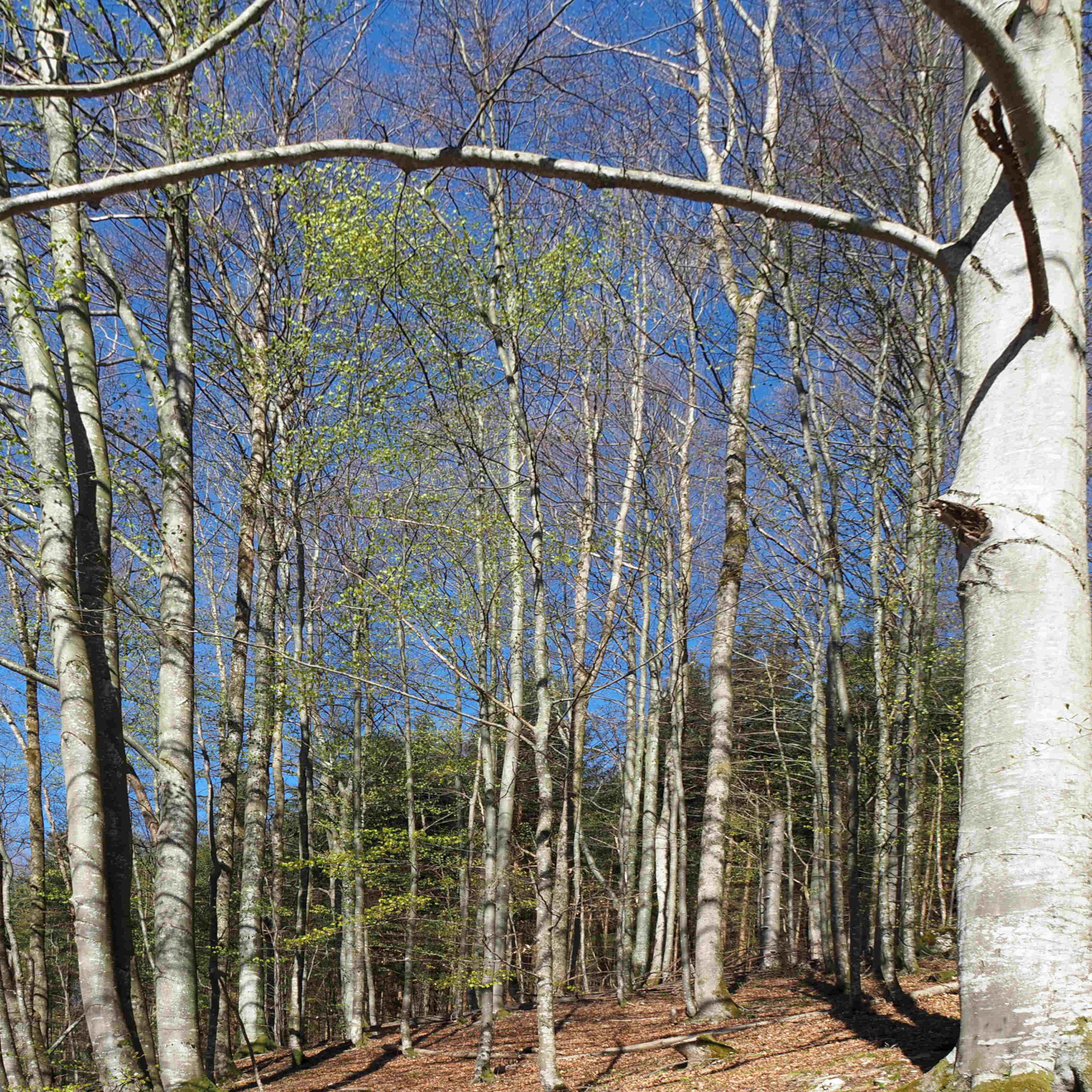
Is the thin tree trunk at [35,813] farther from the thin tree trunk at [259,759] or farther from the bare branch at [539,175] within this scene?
the bare branch at [539,175]

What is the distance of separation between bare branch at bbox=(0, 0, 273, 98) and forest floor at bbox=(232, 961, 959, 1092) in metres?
3.74

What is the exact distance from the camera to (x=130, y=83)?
238 cm

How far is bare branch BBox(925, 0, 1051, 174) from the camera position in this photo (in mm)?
1807

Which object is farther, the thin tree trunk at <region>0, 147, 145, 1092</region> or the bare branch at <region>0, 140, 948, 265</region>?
the thin tree trunk at <region>0, 147, 145, 1092</region>

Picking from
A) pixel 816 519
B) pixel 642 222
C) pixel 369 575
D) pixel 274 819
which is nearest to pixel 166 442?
pixel 369 575

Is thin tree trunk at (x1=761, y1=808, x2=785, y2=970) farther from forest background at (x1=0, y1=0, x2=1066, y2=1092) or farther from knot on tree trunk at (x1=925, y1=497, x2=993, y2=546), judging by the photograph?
knot on tree trunk at (x1=925, y1=497, x2=993, y2=546)

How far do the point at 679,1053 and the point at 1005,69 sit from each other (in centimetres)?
757

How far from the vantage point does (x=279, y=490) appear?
33.3 ft

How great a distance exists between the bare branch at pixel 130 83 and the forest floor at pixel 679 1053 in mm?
3743

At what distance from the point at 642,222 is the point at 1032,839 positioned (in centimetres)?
873

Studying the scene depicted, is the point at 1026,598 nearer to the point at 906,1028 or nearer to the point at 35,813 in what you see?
the point at 906,1028

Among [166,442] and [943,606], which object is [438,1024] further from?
[166,442]

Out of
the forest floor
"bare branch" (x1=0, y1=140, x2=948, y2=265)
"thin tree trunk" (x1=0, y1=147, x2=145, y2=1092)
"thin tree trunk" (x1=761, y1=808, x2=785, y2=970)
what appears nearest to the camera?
"bare branch" (x1=0, y1=140, x2=948, y2=265)

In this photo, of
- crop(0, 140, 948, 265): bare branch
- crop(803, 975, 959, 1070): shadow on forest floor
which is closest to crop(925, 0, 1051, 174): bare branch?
crop(0, 140, 948, 265): bare branch
